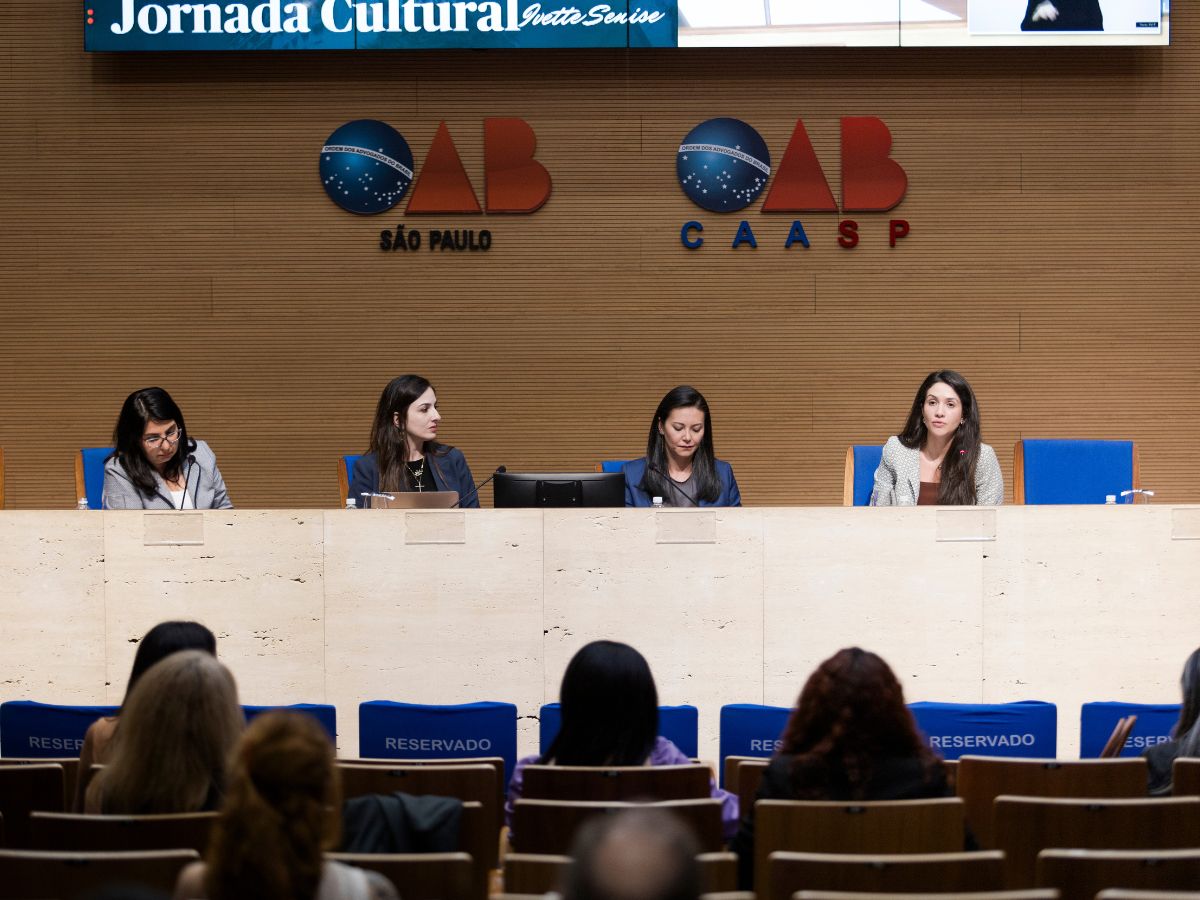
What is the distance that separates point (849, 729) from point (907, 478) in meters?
3.09

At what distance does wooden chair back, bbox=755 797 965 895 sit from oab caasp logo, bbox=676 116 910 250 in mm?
5167

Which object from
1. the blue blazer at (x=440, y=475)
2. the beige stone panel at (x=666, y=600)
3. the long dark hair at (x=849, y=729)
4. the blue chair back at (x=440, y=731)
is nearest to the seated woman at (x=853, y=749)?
the long dark hair at (x=849, y=729)

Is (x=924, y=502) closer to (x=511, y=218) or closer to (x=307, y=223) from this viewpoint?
(x=511, y=218)

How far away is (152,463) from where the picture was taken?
5.57 m

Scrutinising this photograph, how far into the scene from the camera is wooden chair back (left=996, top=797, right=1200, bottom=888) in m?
2.54

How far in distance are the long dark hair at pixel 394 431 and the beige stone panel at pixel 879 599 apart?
68.4 inches

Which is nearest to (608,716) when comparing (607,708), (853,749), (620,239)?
(607,708)

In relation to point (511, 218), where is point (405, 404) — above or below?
below

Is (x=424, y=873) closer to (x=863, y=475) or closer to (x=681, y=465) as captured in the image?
(x=681, y=465)

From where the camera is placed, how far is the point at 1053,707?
3824 millimetres

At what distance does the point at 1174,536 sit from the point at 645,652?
2.04 metres

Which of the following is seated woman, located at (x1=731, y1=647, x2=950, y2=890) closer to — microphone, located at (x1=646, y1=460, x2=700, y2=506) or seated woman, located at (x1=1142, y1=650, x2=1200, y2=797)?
seated woman, located at (x1=1142, y1=650, x2=1200, y2=797)

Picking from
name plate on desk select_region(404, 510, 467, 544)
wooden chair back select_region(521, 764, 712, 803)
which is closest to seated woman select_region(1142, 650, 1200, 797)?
wooden chair back select_region(521, 764, 712, 803)

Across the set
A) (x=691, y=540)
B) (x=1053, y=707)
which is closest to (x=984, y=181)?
(x=691, y=540)
